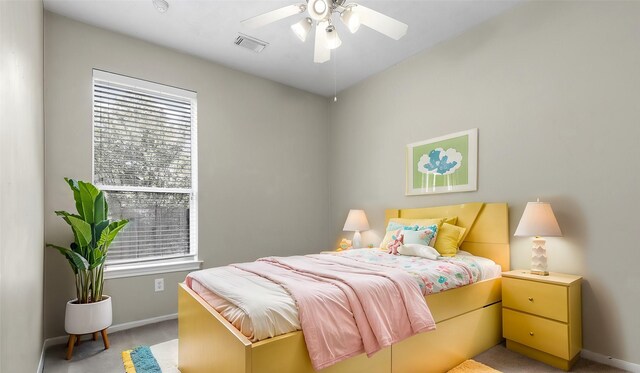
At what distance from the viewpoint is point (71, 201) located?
287cm

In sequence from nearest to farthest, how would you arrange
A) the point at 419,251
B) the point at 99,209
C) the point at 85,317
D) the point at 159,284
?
the point at 85,317, the point at 99,209, the point at 419,251, the point at 159,284

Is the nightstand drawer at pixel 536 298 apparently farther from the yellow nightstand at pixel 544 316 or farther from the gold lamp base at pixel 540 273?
the gold lamp base at pixel 540 273

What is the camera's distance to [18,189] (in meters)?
1.57

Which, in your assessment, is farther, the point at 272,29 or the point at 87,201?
the point at 272,29

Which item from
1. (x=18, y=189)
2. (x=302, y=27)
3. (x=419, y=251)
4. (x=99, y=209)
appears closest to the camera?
(x=18, y=189)

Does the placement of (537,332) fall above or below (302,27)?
below

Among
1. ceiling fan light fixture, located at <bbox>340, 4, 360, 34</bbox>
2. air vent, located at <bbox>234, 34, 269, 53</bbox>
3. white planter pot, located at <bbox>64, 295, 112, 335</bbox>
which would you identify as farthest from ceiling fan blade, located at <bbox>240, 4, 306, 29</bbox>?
white planter pot, located at <bbox>64, 295, 112, 335</bbox>

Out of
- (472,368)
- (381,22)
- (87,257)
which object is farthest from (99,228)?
(472,368)

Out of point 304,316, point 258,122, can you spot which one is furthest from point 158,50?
point 304,316

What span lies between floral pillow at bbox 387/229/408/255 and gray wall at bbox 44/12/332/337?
162 cm

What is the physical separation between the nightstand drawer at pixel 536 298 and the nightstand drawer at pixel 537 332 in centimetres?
5

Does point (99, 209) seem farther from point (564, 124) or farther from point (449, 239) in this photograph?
point (564, 124)

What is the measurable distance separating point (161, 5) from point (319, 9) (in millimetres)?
1567

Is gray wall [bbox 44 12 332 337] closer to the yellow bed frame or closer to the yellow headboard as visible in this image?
the yellow bed frame
